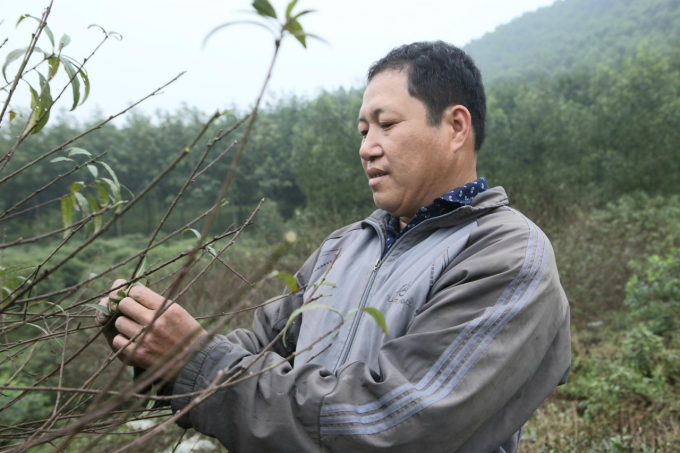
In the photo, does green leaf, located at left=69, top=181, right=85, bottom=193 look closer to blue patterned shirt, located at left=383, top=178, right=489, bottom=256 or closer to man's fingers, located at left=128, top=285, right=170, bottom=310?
man's fingers, located at left=128, top=285, right=170, bottom=310

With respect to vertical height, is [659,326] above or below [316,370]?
below

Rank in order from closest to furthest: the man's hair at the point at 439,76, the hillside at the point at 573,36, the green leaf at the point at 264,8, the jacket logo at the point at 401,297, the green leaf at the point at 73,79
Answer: the green leaf at the point at 264,8, the green leaf at the point at 73,79, the jacket logo at the point at 401,297, the man's hair at the point at 439,76, the hillside at the point at 573,36

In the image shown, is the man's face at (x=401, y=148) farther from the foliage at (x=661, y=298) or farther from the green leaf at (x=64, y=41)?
the foliage at (x=661, y=298)

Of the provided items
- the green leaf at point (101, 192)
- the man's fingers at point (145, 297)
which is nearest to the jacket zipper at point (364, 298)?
the man's fingers at point (145, 297)

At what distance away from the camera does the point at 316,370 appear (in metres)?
1.12

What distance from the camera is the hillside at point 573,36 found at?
6291 cm

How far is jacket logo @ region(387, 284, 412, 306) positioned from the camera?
4.25 feet

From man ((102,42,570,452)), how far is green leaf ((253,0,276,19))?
1.48 feet

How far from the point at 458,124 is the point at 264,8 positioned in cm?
111

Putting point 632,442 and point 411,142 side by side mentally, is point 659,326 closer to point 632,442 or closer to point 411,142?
point 632,442

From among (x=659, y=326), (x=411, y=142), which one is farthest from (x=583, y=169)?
(x=411, y=142)

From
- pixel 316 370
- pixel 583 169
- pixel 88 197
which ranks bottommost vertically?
pixel 583 169

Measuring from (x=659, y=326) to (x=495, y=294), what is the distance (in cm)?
597

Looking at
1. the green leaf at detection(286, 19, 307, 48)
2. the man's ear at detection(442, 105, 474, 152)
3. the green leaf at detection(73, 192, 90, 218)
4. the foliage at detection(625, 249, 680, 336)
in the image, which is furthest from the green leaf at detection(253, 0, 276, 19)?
the foliage at detection(625, 249, 680, 336)
